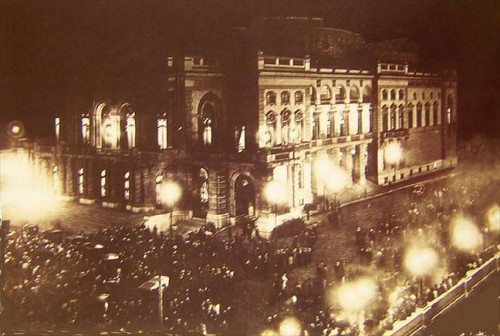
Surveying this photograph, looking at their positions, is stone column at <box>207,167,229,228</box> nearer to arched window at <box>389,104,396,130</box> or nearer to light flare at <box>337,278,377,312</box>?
light flare at <box>337,278,377,312</box>

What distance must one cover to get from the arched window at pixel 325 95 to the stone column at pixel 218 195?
7.44 ft

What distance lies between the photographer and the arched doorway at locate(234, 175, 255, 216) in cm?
911

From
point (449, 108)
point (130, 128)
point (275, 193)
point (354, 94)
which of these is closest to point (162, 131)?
point (130, 128)

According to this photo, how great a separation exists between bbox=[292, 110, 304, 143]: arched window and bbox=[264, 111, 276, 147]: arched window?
385 millimetres

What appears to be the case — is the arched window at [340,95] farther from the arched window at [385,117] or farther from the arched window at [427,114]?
the arched window at [427,114]

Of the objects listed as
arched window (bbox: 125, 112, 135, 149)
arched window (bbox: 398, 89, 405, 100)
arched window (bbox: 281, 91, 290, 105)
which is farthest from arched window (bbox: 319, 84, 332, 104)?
arched window (bbox: 125, 112, 135, 149)

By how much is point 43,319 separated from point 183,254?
2615mm

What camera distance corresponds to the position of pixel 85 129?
9.66 meters

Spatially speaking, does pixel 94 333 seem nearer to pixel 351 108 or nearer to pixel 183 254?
pixel 183 254

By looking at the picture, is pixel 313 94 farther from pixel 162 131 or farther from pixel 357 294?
pixel 357 294

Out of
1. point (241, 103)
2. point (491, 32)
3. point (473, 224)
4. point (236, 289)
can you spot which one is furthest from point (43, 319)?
point (491, 32)

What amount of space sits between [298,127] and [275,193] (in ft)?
4.12

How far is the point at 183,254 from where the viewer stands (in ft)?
29.7

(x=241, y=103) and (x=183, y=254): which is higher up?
(x=241, y=103)
